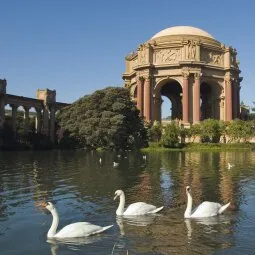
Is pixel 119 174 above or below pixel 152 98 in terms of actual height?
below

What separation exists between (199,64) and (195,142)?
64.8 feet

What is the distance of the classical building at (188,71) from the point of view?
91.6 meters

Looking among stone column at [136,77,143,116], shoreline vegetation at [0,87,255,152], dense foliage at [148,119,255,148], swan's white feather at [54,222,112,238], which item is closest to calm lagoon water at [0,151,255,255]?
swan's white feather at [54,222,112,238]

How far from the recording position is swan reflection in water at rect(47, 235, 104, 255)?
38.1 ft

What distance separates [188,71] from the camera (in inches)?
3595

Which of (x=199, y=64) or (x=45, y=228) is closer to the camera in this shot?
(x=45, y=228)

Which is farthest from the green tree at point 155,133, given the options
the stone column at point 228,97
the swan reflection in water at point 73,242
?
the swan reflection in water at point 73,242

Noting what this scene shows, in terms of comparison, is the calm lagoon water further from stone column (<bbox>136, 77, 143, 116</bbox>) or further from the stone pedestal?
stone column (<bbox>136, 77, 143, 116</bbox>)

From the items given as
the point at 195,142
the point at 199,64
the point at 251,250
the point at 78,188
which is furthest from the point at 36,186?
the point at 199,64

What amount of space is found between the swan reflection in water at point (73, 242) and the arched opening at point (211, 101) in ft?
292

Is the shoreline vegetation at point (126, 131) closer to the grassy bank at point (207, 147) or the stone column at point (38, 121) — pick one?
the grassy bank at point (207, 147)

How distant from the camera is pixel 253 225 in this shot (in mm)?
13945

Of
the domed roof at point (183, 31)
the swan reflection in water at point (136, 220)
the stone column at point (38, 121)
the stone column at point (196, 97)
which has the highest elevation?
the domed roof at point (183, 31)

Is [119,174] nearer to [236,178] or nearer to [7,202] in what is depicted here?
[236,178]
